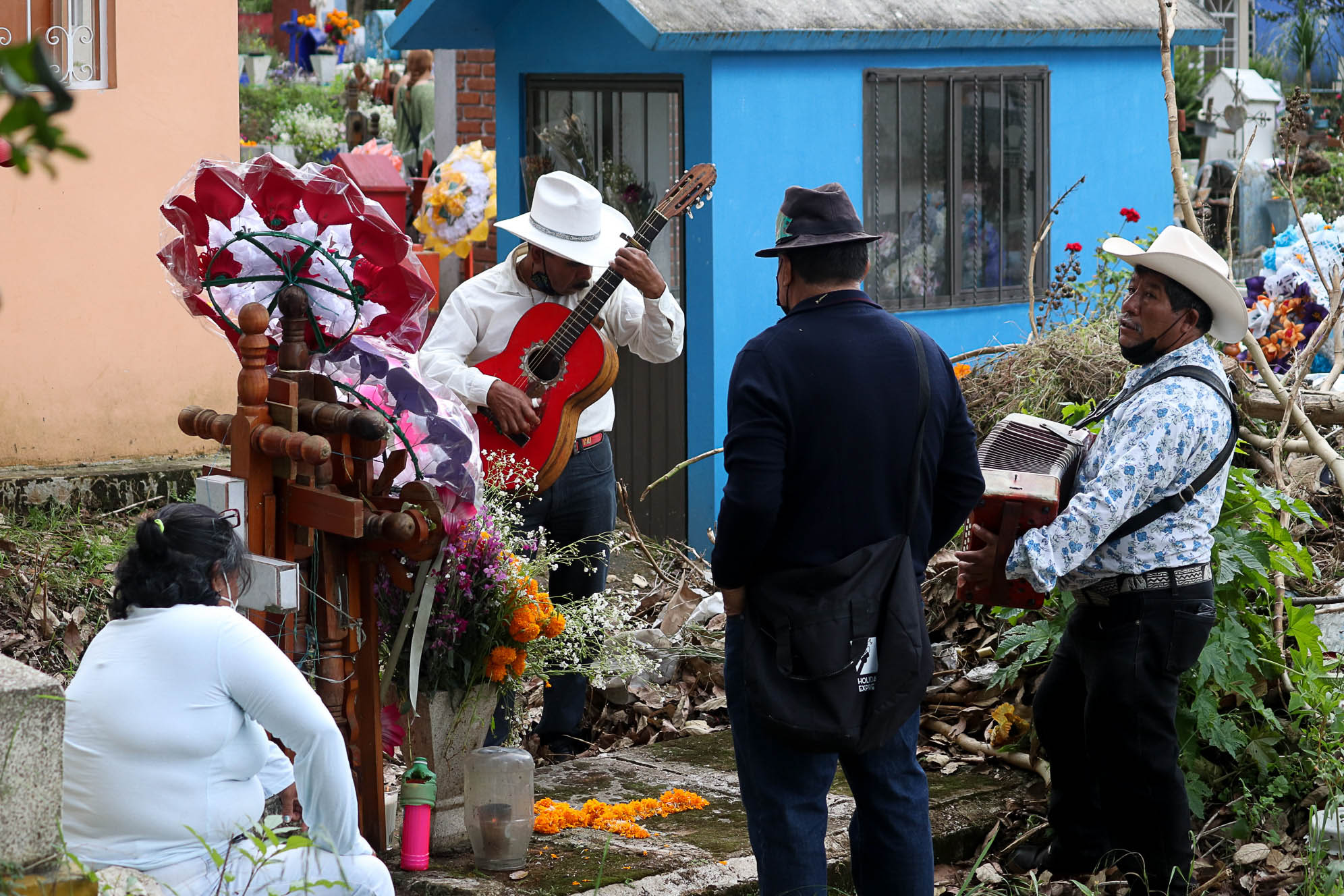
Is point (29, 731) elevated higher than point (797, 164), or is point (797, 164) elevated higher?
point (797, 164)

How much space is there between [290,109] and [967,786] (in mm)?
19250

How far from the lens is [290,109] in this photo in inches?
867

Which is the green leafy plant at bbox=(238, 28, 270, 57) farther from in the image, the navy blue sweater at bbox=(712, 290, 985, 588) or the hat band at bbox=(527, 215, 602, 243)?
the navy blue sweater at bbox=(712, 290, 985, 588)

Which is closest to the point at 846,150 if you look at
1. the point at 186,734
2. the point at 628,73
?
the point at 628,73

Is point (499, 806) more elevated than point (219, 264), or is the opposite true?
point (219, 264)

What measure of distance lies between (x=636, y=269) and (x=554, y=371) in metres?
0.47

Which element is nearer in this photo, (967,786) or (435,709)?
(435,709)

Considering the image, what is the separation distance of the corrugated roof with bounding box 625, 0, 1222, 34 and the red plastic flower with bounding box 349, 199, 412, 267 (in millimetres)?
3954

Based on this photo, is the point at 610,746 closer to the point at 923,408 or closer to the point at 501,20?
the point at 923,408

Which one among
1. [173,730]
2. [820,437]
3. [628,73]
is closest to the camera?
Result: [173,730]

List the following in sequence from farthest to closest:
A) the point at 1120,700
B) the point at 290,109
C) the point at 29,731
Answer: the point at 290,109
the point at 1120,700
the point at 29,731

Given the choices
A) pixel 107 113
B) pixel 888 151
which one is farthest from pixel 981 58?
pixel 107 113

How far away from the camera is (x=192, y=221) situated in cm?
364

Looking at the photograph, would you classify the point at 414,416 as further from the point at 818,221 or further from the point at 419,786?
the point at 818,221
